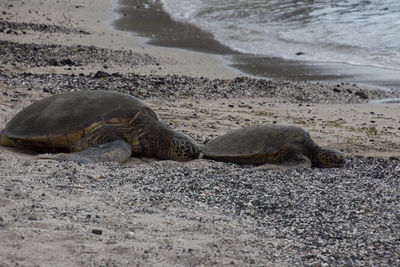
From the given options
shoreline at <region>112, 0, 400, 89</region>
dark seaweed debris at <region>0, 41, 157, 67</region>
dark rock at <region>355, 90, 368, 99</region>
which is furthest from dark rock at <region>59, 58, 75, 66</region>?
dark rock at <region>355, 90, 368, 99</region>

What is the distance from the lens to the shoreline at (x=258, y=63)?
33.2 feet

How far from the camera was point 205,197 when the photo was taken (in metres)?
3.81

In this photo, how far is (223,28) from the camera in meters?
16.0

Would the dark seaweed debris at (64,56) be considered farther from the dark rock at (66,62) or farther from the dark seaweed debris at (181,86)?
the dark seaweed debris at (181,86)

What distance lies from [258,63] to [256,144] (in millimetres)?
6534

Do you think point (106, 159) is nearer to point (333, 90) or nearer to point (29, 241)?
point (29, 241)

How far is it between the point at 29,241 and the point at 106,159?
2.14 metres

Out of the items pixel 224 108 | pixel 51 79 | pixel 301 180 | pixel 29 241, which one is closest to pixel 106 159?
pixel 301 180

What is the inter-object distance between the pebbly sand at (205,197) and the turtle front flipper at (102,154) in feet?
0.54

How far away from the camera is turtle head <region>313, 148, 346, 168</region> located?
5.14 meters

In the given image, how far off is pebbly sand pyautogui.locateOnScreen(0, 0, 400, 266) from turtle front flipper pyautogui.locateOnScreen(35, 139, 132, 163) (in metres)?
0.16

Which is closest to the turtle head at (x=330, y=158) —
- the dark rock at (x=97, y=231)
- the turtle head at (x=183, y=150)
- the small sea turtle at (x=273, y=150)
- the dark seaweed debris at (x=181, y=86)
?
the small sea turtle at (x=273, y=150)

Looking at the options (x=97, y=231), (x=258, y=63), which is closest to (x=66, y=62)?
(x=258, y=63)

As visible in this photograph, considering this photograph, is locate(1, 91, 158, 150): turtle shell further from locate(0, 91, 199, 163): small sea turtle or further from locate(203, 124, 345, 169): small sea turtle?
locate(203, 124, 345, 169): small sea turtle
